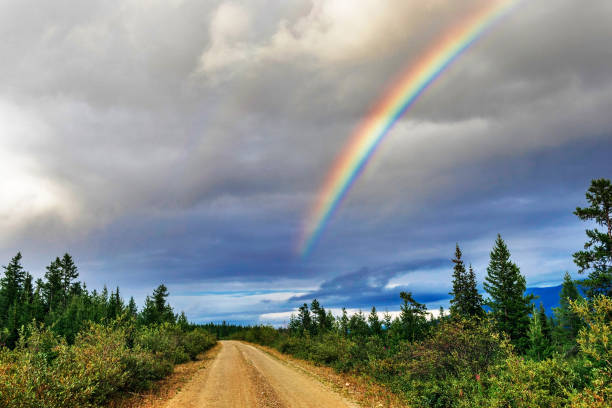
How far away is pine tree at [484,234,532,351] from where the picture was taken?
54.1 m

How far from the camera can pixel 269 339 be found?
6975 centimetres

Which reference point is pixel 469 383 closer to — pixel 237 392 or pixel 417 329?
pixel 237 392

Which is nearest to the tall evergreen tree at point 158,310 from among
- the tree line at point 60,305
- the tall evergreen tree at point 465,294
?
the tree line at point 60,305

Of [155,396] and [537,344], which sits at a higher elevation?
[155,396]

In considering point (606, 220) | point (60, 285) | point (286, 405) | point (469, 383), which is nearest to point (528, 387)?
point (469, 383)

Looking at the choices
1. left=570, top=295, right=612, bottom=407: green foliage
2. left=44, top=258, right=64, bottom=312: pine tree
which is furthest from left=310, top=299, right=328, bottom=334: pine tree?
left=44, top=258, right=64, bottom=312: pine tree

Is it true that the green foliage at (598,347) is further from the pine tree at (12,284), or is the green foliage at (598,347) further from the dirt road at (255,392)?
the pine tree at (12,284)

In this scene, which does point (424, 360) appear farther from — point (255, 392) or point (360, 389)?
point (255, 392)

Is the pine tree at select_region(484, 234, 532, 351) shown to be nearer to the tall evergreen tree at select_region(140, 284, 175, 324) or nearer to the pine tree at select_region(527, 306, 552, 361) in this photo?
the pine tree at select_region(527, 306, 552, 361)

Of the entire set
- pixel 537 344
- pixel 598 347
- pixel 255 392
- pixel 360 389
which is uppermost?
pixel 598 347

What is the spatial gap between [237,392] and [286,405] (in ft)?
13.9

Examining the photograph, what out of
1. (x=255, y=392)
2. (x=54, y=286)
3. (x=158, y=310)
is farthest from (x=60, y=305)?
(x=255, y=392)

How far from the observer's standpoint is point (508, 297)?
5744 cm

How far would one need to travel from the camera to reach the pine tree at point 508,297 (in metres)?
54.1
